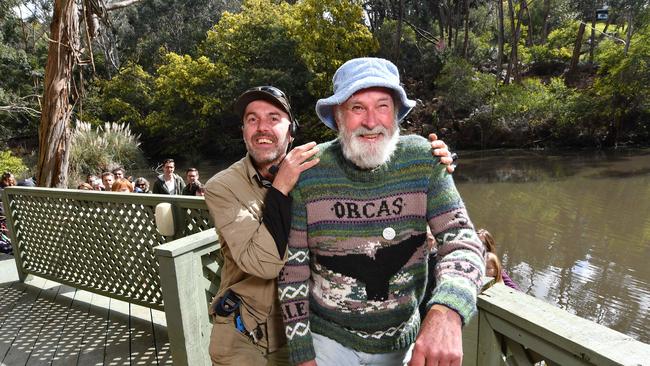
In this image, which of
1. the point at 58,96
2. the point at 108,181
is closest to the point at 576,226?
the point at 108,181

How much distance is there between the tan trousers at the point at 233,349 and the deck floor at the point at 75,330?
1.50m

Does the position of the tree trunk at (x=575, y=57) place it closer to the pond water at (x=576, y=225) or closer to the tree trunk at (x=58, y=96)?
the pond water at (x=576, y=225)

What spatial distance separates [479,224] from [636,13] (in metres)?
20.3

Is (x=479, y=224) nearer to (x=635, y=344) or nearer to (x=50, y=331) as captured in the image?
(x=50, y=331)

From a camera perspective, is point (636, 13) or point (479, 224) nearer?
point (479, 224)

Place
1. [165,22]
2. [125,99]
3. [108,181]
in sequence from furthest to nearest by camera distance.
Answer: [165,22]
[125,99]
[108,181]

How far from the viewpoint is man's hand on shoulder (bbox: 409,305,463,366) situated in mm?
1104

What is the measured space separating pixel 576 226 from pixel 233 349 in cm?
1002

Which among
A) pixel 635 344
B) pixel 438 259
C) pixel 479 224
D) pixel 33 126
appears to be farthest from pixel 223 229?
pixel 33 126

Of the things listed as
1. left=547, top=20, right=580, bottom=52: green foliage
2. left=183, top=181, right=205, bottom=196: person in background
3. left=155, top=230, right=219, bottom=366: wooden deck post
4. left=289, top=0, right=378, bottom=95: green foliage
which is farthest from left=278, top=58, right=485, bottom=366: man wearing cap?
left=547, top=20, right=580, bottom=52: green foliage

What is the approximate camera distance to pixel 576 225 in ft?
32.4

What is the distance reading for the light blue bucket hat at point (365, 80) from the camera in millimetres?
1366

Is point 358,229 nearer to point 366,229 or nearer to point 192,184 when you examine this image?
point 366,229

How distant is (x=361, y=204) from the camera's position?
4.59ft
